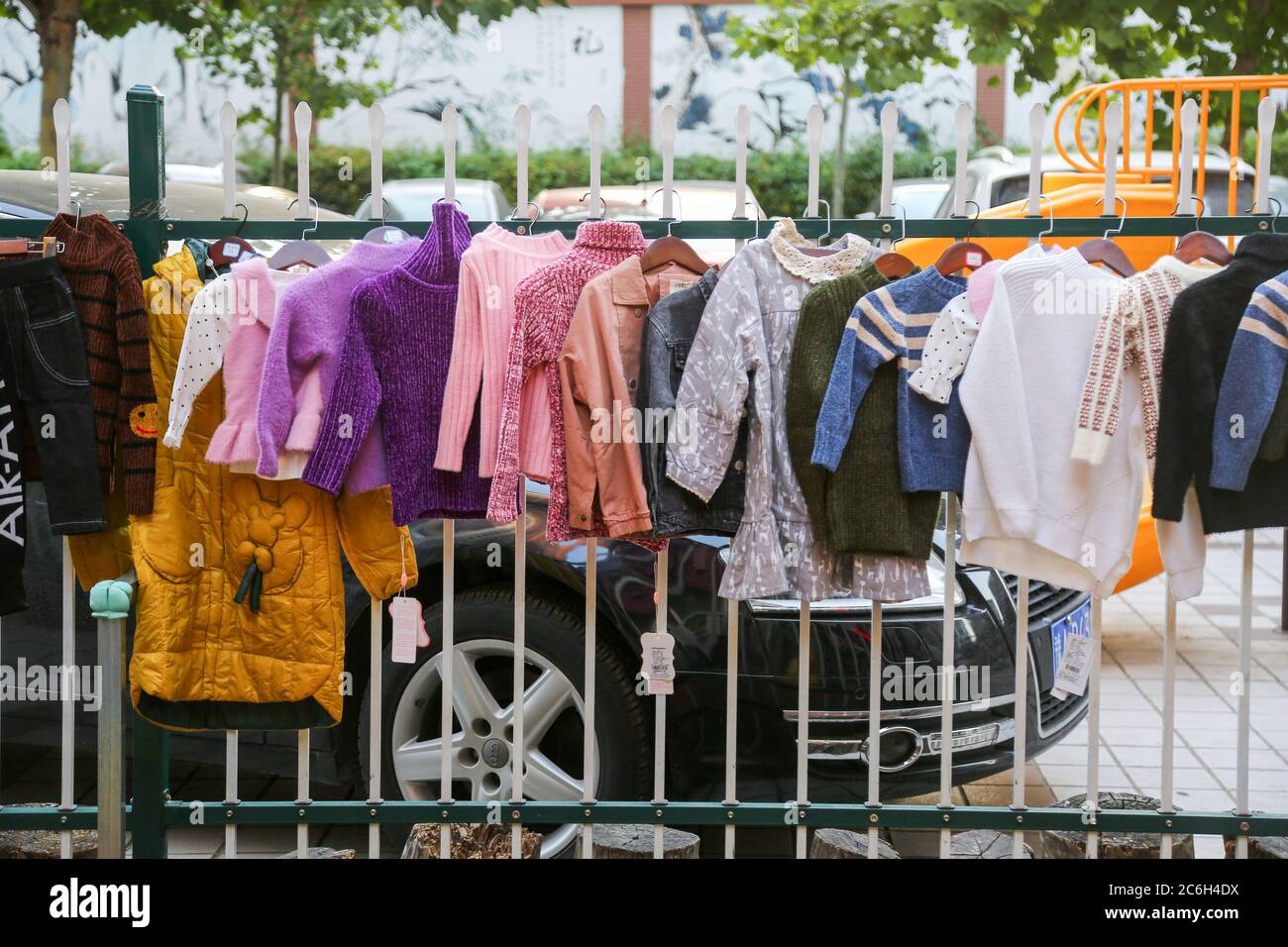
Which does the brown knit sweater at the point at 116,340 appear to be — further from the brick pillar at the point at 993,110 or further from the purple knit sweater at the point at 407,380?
the brick pillar at the point at 993,110

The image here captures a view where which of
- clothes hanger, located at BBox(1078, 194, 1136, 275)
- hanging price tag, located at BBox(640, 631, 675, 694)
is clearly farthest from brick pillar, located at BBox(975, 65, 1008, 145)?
hanging price tag, located at BBox(640, 631, 675, 694)

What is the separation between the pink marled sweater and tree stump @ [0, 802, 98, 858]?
1.51 metres

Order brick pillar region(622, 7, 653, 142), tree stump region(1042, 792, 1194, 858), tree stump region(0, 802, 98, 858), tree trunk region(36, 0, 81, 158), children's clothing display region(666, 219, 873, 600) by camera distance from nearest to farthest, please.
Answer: children's clothing display region(666, 219, 873, 600)
tree stump region(1042, 792, 1194, 858)
tree stump region(0, 802, 98, 858)
tree trunk region(36, 0, 81, 158)
brick pillar region(622, 7, 653, 142)

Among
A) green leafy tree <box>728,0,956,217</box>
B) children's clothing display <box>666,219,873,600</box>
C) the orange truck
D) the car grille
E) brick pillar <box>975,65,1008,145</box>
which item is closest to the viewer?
children's clothing display <box>666,219,873,600</box>

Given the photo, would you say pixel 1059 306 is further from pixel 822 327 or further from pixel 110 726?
pixel 110 726

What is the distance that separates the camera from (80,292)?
3455 millimetres

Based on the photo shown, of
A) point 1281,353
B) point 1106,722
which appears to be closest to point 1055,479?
point 1281,353

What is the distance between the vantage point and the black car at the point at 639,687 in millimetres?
4020

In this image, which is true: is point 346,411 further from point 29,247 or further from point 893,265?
point 893,265

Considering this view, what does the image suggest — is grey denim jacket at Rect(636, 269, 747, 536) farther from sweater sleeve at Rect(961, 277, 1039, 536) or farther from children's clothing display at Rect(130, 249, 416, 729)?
children's clothing display at Rect(130, 249, 416, 729)

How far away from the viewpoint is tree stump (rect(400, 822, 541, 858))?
12.5ft
